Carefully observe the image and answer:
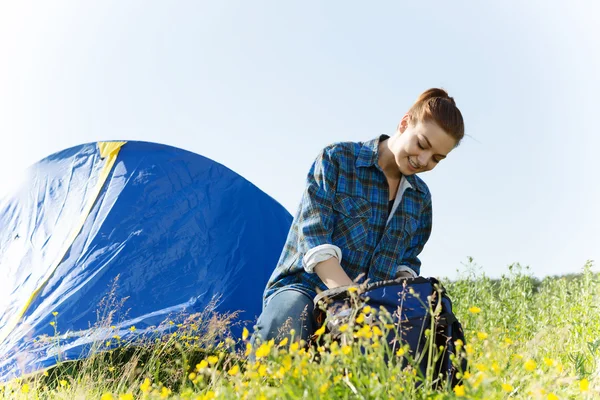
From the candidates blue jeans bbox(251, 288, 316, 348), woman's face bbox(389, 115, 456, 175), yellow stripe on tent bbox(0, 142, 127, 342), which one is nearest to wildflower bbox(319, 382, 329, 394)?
blue jeans bbox(251, 288, 316, 348)

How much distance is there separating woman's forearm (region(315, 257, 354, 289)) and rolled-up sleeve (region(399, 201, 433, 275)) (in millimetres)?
559

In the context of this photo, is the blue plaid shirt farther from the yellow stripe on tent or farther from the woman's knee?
the yellow stripe on tent

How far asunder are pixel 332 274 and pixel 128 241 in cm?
165

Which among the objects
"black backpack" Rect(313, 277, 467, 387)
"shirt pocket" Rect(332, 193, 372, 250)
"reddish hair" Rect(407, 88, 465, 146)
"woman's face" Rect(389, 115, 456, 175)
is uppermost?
"reddish hair" Rect(407, 88, 465, 146)

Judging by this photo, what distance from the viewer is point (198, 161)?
12.5 ft

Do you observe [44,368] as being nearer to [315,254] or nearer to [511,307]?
[315,254]

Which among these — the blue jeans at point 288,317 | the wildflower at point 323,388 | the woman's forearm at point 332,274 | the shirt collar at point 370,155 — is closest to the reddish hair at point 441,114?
the shirt collar at point 370,155

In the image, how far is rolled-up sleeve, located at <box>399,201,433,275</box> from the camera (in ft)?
9.00

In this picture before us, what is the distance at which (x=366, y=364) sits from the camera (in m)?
1.56

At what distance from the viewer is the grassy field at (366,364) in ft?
4.70

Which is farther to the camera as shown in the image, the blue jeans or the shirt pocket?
the shirt pocket

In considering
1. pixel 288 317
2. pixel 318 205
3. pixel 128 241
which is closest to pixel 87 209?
pixel 128 241

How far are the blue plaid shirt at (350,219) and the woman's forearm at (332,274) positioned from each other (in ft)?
0.38

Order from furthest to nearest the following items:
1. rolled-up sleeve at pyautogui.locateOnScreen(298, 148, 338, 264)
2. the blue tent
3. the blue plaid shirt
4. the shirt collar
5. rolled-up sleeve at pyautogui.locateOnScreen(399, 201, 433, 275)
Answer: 1. the blue tent
2. rolled-up sleeve at pyautogui.locateOnScreen(399, 201, 433, 275)
3. the shirt collar
4. the blue plaid shirt
5. rolled-up sleeve at pyautogui.locateOnScreen(298, 148, 338, 264)
